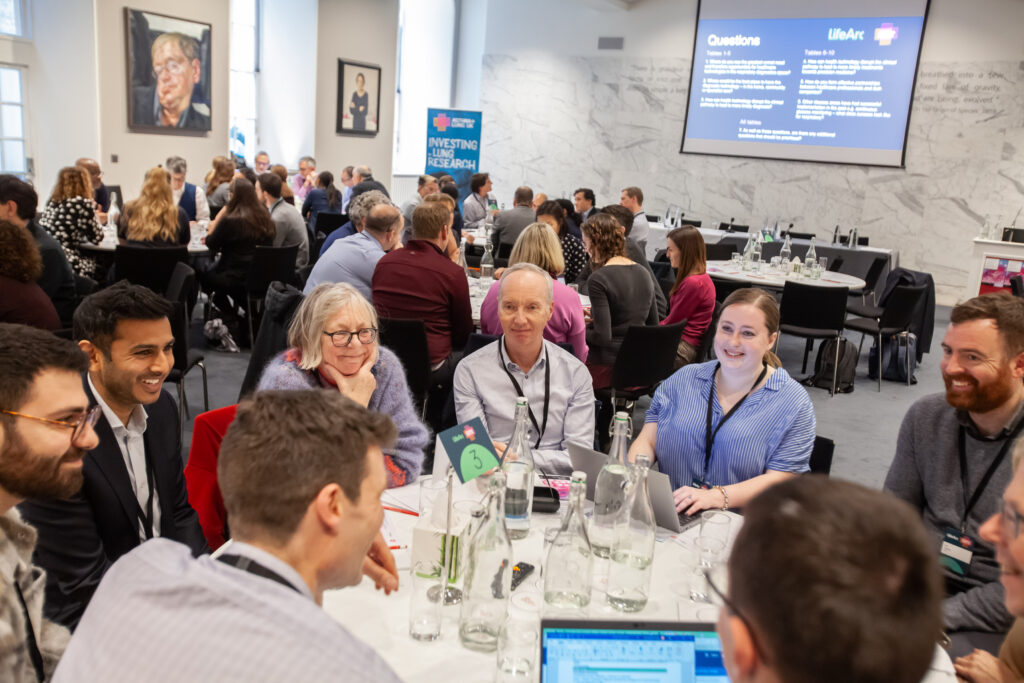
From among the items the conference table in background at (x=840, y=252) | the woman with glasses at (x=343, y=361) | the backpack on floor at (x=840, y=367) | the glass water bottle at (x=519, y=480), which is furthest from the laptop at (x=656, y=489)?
the conference table in background at (x=840, y=252)

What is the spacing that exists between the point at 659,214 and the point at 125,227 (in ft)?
29.1

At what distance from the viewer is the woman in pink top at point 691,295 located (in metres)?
5.02

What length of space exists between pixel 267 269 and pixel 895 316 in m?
5.05

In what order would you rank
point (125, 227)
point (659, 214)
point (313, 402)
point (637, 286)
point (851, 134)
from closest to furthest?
point (313, 402), point (637, 286), point (125, 227), point (851, 134), point (659, 214)

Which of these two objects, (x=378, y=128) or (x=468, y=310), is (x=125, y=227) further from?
(x=378, y=128)

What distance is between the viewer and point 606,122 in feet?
43.8

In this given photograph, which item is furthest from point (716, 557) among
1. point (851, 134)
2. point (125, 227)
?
point (851, 134)

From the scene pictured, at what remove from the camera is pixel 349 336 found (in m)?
2.55

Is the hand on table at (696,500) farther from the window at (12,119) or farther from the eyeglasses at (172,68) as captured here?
the eyeglasses at (172,68)

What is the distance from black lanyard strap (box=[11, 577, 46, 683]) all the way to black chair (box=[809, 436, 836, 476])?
2194 millimetres

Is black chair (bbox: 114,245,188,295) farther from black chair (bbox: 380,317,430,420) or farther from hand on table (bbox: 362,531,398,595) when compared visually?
hand on table (bbox: 362,531,398,595)

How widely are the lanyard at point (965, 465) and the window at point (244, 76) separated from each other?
37.0ft

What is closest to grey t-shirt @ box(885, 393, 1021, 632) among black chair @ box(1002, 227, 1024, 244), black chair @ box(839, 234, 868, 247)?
Answer: black chair @ box(1002, 227, 1024, 244)

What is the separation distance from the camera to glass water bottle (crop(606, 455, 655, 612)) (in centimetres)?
169
